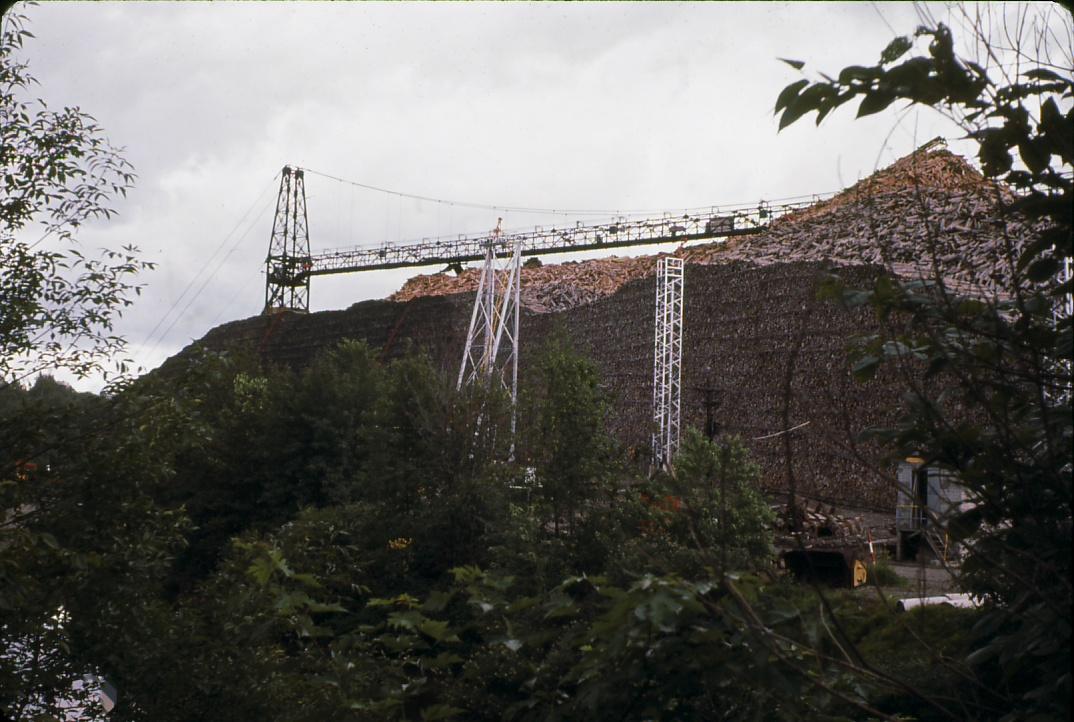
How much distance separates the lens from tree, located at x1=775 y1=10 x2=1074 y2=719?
69.4 inches

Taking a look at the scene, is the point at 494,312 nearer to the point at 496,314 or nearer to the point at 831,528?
the point at 496,314

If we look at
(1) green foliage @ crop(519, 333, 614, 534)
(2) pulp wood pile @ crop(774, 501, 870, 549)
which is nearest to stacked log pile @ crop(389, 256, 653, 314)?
(2) pulp wood pile @ crop(774, 501, 870, 549)

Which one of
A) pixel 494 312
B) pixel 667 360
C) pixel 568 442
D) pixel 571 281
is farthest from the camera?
pixel 571 281

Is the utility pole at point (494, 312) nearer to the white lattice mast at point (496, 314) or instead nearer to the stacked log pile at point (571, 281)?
the white lattice mast at point (496, 314)

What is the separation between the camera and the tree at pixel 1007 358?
176 cm

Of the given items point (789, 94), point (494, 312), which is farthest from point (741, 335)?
point (789, 94)

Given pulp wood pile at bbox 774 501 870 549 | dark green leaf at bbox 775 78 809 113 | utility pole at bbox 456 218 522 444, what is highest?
utility pole at bbox 456 218 522 444

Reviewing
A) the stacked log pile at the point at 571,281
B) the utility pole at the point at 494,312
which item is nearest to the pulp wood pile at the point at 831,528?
the utility pole at the point at 494,312

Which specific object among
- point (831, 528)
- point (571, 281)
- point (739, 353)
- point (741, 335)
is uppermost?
point (571, 281)

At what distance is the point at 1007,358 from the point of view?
7.33 ft

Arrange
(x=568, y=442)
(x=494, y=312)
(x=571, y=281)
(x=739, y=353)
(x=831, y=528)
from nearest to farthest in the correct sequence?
(x=568, y=442) < (x=831, y=528) < (x=739, y=353) < (x=494, y=312) < (x=571, y=281)

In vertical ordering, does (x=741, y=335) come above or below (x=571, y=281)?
below

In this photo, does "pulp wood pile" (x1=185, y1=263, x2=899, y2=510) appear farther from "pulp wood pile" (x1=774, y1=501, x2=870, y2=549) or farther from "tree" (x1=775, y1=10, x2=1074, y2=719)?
"tree" (x1=775, y1=10, x2=1074, y2=719)

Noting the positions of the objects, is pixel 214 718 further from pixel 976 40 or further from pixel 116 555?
pixel 976 40
